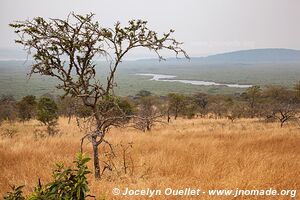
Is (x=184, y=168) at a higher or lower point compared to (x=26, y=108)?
higher

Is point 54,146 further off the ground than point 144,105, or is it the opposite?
point 54,146

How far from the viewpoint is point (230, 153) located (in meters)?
6.91

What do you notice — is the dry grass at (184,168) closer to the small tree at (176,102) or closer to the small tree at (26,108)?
the small tree at (26,108)

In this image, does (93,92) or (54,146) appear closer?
(93,92)

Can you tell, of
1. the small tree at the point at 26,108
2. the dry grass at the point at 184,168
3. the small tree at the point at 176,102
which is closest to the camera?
the dry grass at the point at 184,168

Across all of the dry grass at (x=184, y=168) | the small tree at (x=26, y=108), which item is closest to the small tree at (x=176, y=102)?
the small tree at (x=26, y=108)

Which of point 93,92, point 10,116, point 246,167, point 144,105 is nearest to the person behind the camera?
point 93,92

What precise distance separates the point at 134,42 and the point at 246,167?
330 cm

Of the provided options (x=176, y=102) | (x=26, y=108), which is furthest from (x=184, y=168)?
(x=176, y=102)

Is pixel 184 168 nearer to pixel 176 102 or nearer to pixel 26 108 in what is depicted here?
pixel 26 108

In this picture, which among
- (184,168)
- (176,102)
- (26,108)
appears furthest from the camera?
(176,102)

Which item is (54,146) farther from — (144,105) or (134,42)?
(144,105)

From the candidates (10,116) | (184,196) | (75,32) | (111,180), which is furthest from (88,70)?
(10,116)

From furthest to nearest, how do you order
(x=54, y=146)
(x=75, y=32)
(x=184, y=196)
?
(x=54, y=146) < (x=75, y=32) < (x=184, y=196)
